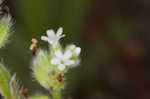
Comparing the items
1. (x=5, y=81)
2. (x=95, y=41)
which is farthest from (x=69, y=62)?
(x=95, y=41)

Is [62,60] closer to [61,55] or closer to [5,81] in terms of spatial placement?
[61,55]

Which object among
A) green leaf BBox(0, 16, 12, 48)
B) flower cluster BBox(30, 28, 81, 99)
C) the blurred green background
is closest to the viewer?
green leaf BBox(0, 16, 12, 48)

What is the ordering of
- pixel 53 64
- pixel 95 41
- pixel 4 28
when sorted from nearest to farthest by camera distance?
pixel 4 28 < pixel 53 64 < pixel 95 41

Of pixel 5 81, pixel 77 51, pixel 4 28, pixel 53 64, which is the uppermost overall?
pixel 4 28

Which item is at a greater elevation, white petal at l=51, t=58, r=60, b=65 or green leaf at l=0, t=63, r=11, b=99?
white petal at l=51, t=58, r=60, b=65

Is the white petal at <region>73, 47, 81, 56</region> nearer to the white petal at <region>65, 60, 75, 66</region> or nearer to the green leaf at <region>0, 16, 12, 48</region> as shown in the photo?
the white petal at <region>65, 60, 75, 66</region>

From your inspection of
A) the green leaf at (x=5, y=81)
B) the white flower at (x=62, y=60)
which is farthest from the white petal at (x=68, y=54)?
the green leaf at (x=5, y=81)

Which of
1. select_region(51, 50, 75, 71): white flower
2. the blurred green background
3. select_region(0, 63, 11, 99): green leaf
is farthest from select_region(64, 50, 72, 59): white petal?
the blurred green background
